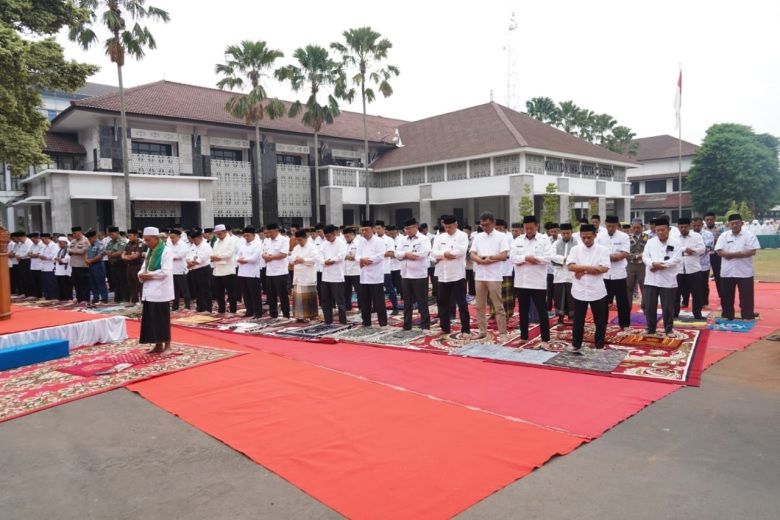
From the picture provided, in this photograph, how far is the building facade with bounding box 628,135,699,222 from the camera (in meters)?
40.7

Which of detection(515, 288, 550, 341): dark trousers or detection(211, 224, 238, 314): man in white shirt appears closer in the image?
detection(515, 288, 550, 341): dark trousers

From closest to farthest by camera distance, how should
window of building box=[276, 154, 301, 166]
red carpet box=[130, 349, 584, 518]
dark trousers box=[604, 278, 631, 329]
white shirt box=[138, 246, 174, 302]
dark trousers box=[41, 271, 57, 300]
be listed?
1. red carpet box=[130, 349, 584, 518]
2. white shirt box=[138, 246, 174, 302]
3. dark trousers box=[604, 278, 631, 329]
4. dark trousers box=[41, 271, 57, 300]
5. window of building box=[276, 154, 301, 166]

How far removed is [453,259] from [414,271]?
863mm

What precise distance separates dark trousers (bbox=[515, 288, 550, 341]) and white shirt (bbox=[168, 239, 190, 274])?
22.4ft

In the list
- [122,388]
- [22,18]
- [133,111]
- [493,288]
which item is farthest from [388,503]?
[133,111]

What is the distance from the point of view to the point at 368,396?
488 cm

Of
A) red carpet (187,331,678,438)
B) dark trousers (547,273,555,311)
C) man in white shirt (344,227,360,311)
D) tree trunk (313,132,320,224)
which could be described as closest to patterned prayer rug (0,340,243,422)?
red carpet (187,331,678,438)

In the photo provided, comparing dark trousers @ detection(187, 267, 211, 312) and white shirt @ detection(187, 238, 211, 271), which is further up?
white shirt @ detection(187, 238, 211, 271)

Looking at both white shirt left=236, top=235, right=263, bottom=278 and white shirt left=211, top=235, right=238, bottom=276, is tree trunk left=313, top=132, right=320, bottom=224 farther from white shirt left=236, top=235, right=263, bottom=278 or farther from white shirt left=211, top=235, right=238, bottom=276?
white shirt left=236, top=235, right=263, bottom=278

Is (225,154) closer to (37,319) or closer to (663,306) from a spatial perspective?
(37,319)

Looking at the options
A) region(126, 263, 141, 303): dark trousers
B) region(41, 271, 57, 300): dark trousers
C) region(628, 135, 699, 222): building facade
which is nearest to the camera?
region(126, 263, 141, 303): dark trousers

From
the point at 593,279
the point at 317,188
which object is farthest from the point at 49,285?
the point at 317,188

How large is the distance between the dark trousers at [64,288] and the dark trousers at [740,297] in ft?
44.8

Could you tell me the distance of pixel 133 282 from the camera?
11344 mm
